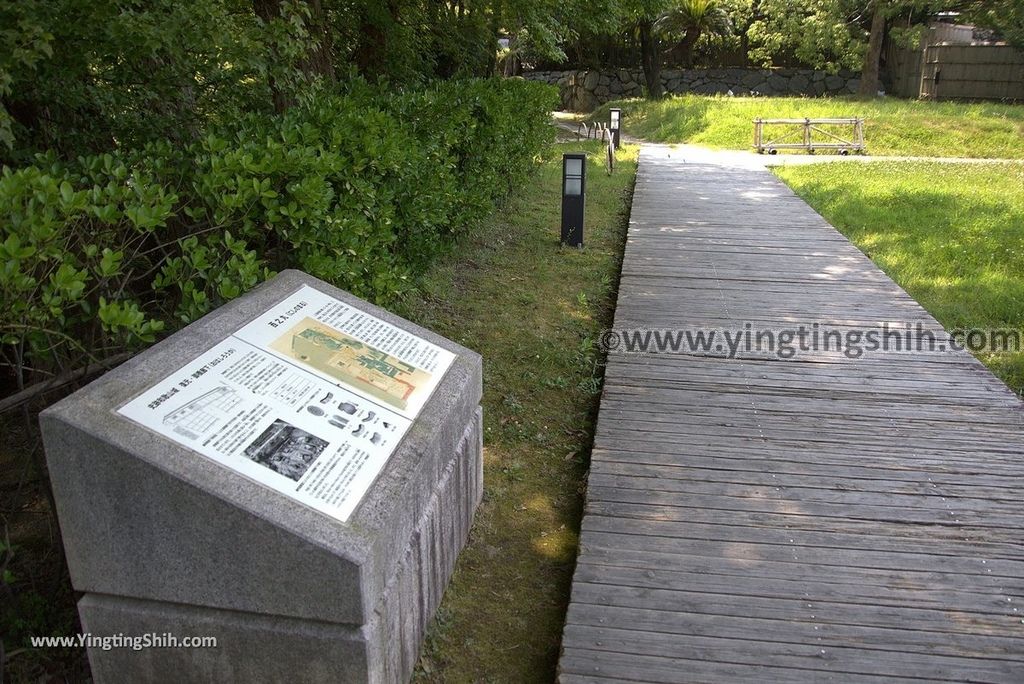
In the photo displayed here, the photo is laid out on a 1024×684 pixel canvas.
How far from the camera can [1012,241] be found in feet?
29.2

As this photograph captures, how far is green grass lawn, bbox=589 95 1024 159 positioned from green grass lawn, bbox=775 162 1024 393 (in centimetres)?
242

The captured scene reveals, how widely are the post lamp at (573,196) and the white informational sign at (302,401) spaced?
18.6 feet

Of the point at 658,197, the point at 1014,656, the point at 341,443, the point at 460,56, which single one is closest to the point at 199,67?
the point at 341,443

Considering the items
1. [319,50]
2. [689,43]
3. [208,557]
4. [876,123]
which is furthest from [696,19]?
[208,557]

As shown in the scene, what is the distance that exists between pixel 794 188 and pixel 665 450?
31.3ft

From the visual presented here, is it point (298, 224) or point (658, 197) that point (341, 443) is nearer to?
point (298, 224)

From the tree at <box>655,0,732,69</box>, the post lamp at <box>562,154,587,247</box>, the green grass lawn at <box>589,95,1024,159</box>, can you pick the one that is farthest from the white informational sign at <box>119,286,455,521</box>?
the tree at <box>655,0,732,69</box>

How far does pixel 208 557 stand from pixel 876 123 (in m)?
18.8

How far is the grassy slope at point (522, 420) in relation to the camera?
3.15 m

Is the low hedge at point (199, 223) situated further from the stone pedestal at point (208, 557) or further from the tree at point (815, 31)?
the tree at point (815, 31)

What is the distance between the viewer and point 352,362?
3053 mm

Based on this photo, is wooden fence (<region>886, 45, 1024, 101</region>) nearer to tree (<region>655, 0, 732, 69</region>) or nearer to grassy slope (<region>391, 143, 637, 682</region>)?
tree (<region>655, 0, 732, 69</region>)

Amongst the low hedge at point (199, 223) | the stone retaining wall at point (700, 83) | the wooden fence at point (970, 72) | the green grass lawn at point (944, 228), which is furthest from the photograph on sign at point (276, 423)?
the stone retaining wall at point (700, 83)

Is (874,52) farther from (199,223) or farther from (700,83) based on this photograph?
(199,223)
